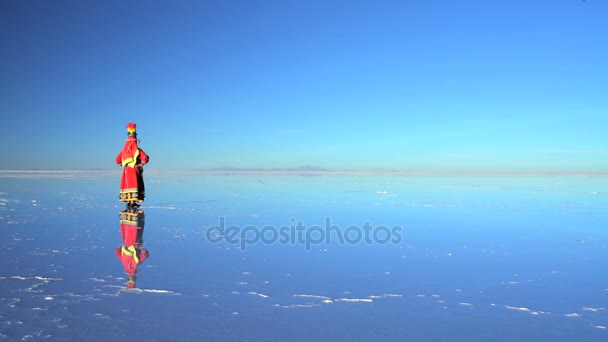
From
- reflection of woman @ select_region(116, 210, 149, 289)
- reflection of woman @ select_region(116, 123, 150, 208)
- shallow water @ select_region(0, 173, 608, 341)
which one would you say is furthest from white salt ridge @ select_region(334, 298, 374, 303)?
reflection of woman @ select_region(116, 123, 150, 208)

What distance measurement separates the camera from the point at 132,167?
1066cm

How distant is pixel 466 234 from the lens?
848 centimetres

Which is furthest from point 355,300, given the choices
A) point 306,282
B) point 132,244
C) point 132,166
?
point 132,166

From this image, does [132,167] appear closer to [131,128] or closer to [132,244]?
[131,128]

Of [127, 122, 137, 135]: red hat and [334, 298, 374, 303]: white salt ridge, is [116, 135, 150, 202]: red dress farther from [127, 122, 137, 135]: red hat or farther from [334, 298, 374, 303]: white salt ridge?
[334, 298, 374, 303]: white salt ridge

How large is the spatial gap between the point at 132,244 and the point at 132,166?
4.02 m

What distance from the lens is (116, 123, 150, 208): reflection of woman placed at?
10578mm

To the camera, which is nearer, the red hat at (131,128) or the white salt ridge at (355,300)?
the white salt ridge at (355,300)

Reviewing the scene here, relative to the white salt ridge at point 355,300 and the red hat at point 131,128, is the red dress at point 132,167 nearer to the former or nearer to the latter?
the red hat at point 131,128

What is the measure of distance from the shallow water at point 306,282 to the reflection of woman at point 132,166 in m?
1.05

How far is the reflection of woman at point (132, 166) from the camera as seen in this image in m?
10.6

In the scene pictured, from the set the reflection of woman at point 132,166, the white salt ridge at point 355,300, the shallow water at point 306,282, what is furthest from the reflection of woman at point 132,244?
the white salt ridge at point 355,300

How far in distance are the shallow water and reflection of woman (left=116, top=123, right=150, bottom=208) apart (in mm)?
1052

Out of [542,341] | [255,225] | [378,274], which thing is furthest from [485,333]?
[255,225]
